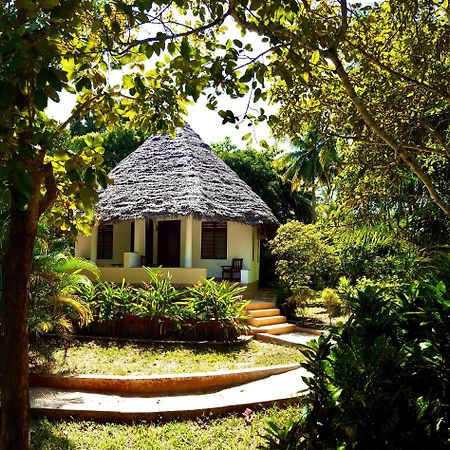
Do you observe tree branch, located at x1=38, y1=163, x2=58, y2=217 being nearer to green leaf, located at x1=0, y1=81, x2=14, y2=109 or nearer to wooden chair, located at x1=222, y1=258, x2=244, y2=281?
green leaf, located at x1=0, y1=81, x2=14, y2=109

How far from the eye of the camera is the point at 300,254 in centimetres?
1303

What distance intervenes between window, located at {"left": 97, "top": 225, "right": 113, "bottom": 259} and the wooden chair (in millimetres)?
4948

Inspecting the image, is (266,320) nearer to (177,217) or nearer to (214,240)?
(177,217)

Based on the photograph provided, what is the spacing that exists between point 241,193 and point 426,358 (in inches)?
525

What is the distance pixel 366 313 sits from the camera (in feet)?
9.32

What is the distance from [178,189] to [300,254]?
427 centimetres

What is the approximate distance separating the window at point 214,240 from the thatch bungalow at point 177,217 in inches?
1.4

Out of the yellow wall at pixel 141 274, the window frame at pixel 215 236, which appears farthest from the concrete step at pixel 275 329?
the window frame at pixel 215 236

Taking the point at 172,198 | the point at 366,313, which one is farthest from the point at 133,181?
the point at 366,313

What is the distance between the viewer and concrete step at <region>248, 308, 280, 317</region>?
37.6 feet

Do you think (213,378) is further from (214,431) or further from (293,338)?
(293,338)

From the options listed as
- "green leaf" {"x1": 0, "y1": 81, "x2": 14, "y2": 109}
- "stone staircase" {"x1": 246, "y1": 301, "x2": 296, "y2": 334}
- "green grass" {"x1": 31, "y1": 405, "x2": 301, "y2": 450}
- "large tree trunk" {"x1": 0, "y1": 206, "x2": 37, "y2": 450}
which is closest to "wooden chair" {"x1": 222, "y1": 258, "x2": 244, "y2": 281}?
"stone staircase" {"x1": 246, "y1": 301, "x2": 296, "y2": 334}

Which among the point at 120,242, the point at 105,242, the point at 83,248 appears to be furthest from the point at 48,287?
the point at 105,242

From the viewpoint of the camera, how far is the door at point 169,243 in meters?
16.3
